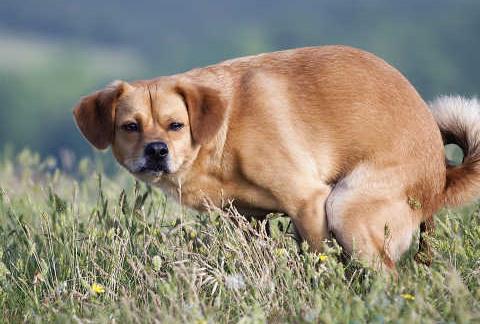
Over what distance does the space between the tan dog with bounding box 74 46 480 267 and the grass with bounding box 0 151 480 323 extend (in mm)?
236

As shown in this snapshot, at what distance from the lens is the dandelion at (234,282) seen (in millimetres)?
4449

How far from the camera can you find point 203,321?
364 centimetres

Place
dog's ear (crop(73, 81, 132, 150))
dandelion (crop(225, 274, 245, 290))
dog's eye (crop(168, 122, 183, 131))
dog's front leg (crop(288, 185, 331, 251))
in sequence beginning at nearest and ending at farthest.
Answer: dandelion (crop(225, 274, 245, 290)) → dog's front leg (crop(288, 185, 331, 251)) → dog's eye (crop(168, 122, 183, 131)) → dog's ear (crop(73, 81, 132, 150))

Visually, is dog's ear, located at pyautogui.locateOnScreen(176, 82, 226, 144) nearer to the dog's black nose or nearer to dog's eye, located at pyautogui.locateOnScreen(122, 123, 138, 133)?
the dog's black nose

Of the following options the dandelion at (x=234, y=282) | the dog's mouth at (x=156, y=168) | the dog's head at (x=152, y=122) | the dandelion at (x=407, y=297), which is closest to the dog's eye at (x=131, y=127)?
the dog's head at (x=152, y=122)

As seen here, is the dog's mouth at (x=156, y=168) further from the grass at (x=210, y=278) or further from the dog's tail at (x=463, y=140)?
the dog's tail at (x=463, y=140)

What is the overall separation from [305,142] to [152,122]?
38.8 inches

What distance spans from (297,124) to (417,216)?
0.97 metres

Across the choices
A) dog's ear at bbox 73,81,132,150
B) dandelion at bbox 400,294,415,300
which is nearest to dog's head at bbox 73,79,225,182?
dog's ear at bbox 73,81,132,150

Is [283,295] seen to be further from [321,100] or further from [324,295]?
[321,100]

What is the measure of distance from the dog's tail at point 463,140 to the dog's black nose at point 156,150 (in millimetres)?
1851

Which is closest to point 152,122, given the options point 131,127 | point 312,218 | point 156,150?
point 131,127

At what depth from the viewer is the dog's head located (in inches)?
204

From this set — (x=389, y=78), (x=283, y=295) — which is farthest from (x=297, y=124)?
(x=283, y=295)
